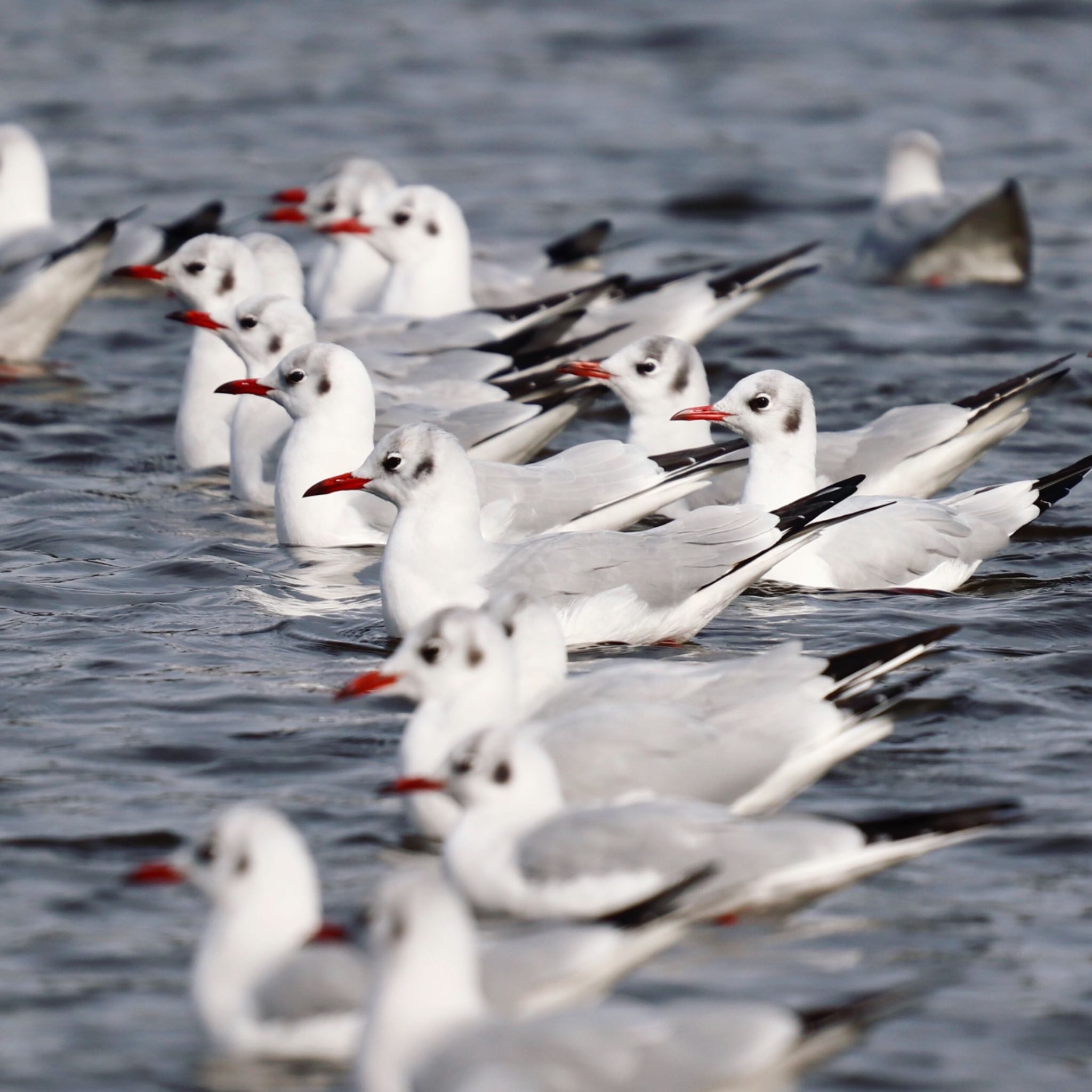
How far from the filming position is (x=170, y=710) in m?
7.83

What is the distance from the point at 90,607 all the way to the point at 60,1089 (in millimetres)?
4208

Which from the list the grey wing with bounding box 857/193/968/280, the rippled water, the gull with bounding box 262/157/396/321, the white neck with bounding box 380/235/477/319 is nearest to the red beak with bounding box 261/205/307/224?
the gull with bounding box 262/157/396/321

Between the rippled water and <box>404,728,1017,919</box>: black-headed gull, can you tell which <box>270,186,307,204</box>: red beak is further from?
<box>404,728,1017,919</box>: black-headed gull

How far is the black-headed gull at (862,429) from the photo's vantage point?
1030 cm

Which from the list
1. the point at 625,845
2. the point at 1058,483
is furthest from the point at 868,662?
the point at 1058,483

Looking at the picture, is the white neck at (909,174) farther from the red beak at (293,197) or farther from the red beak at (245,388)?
the red beak at (245,388)

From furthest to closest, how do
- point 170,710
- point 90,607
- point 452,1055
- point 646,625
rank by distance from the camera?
point 90,607
point 646,625
point 170,710
point 452,1055

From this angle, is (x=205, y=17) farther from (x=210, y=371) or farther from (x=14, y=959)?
(x=14, y=959)

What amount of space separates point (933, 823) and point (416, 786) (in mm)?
1340

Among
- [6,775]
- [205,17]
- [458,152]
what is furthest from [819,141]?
[6,775]

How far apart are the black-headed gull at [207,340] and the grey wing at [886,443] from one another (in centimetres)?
317

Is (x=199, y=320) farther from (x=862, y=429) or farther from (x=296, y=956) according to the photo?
(x=296, y=956)

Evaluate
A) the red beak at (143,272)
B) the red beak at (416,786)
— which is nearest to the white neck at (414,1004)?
the red beak at (416,786)

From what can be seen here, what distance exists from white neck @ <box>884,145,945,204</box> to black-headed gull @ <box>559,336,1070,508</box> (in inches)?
277
